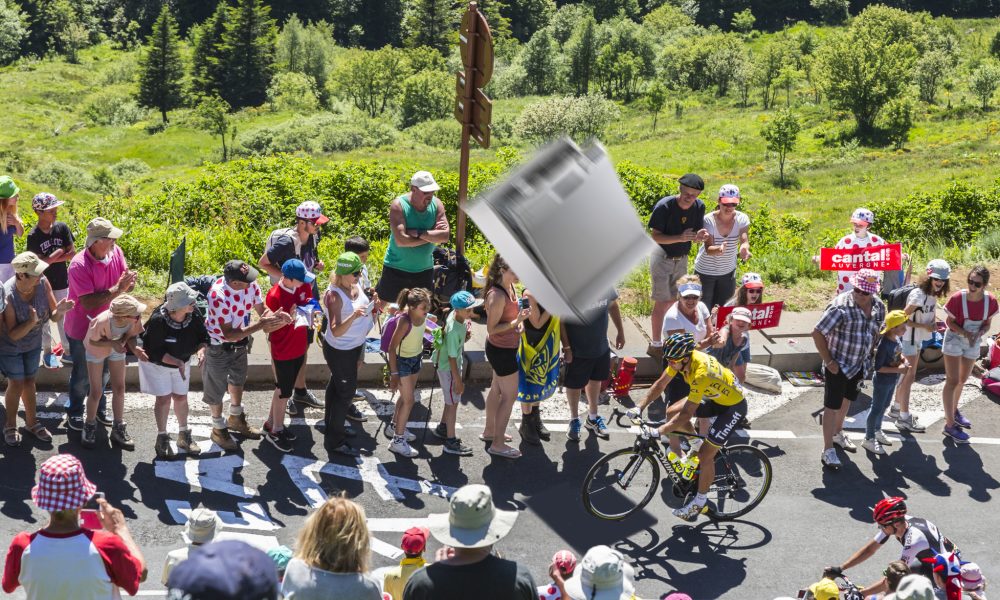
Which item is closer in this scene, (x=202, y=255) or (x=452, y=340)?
(x=452, y=340)

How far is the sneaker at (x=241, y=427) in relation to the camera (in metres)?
8.90

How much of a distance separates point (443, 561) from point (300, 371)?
15.5 ft

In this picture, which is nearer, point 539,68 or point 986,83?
point 986,83

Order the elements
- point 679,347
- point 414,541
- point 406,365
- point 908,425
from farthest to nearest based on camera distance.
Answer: point 908,425
point 406,365
point 679,347
point 414,541

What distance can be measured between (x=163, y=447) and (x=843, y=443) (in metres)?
5.87

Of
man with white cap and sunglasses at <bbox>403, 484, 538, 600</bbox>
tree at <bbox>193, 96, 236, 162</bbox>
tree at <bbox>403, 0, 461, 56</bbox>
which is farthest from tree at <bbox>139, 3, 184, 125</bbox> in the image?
man with white cap and sunglasses at <bbox>403, 484, 538, 600</bbox>

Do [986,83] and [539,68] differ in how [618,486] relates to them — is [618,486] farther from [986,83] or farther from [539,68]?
[539,68]

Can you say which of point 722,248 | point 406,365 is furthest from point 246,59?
point 406,365

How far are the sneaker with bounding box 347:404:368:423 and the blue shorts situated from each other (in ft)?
8.61

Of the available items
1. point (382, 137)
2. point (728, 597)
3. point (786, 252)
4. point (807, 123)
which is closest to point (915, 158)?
Answer: point (807, 123)

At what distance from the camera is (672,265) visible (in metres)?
10.9

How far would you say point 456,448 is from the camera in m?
9.01

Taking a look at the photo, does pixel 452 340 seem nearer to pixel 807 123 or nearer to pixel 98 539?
pixel 98 539

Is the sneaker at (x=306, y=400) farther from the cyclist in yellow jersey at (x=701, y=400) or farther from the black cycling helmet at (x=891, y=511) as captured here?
the black cycling helmet at (x=891, y=511)
